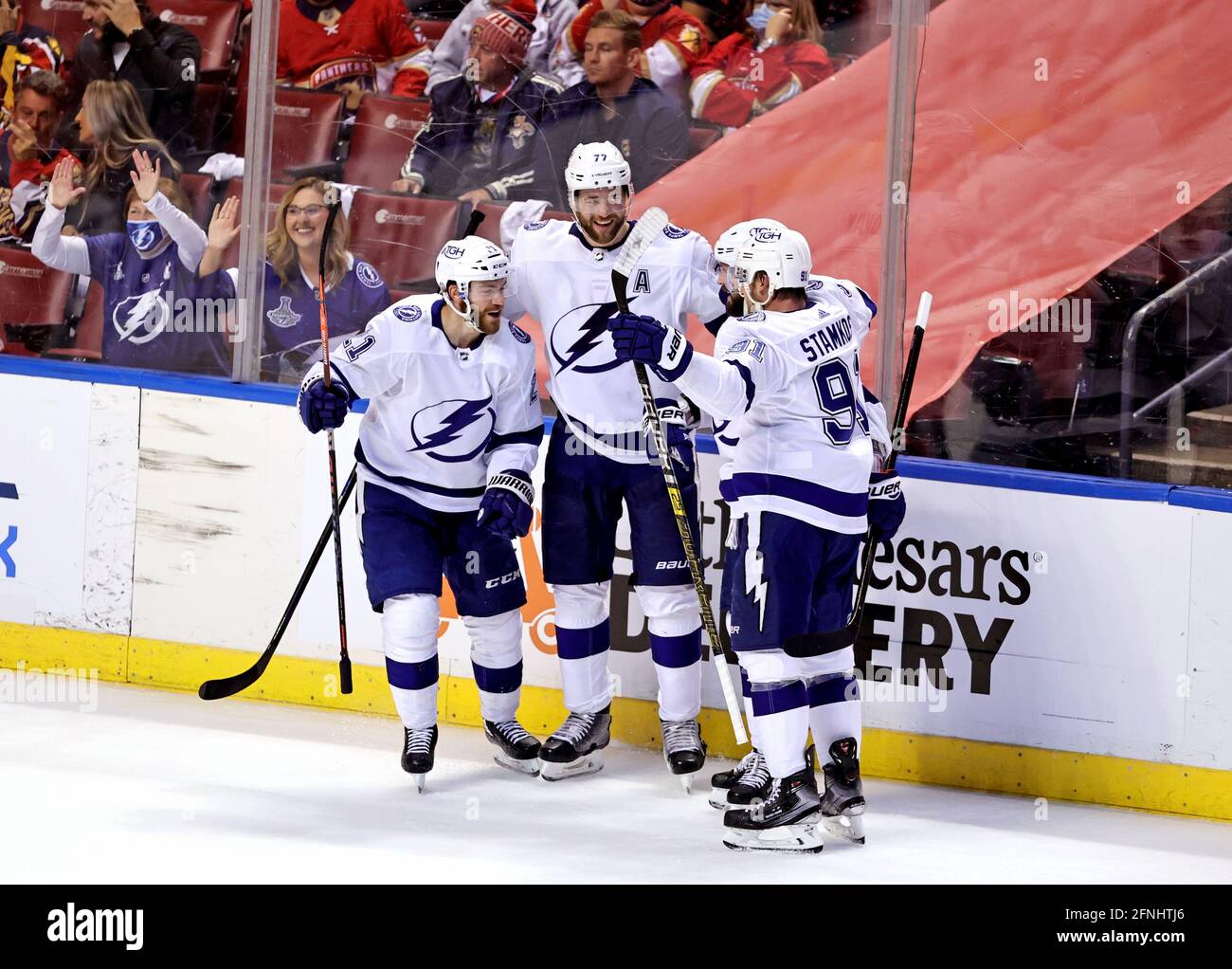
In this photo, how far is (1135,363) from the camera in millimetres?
4332

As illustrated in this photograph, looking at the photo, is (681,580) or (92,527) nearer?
(681,580)

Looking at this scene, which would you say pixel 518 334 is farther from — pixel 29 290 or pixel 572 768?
pixel 29 290

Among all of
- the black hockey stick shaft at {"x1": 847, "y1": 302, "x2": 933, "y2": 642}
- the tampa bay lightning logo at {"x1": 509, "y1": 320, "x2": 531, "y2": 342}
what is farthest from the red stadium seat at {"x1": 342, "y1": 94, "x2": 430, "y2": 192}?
the black hockey stick shaft at {"x1": 847, "y1": 302, "x2": 933, "y2": 642}

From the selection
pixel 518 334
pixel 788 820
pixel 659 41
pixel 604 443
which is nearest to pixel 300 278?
pixel 518 334

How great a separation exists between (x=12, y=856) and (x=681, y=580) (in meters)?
1.58

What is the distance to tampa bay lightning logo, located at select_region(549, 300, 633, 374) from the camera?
4203 millimetres

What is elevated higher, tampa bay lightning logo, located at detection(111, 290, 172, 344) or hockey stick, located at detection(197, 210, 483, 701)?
tampa bay lightning logo, located at detection(111, 290, 172, 344)

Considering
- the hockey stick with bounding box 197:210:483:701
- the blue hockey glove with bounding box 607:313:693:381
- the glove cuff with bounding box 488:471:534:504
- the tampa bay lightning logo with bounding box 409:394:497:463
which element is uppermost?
the blue hockey glove with bounding box 607:313:693:381

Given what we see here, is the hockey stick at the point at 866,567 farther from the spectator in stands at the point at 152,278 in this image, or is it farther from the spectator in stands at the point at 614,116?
the spectator in stands at the point at 152,278

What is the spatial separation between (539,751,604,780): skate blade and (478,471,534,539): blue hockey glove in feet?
1.96

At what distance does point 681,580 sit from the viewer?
13.9 feet

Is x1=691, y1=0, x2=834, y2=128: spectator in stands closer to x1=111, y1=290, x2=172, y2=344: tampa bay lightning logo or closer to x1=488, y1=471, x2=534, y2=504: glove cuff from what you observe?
x1=488, y1=471, x2=534, y2=504: glove cuff
